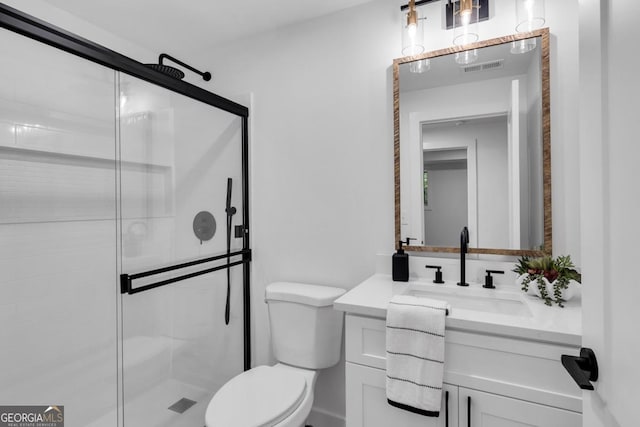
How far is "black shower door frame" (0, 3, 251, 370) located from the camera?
1.04 metres

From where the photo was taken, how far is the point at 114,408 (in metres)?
1.38

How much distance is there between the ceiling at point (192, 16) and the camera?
1777mm

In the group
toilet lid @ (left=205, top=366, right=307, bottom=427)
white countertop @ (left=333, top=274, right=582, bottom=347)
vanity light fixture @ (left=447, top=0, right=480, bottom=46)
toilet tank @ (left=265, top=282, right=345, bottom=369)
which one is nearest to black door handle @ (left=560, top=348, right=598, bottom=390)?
white countertop @ (left=333, top=274, right=582, bottom=347)

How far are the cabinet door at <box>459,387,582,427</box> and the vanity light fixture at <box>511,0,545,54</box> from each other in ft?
4.62

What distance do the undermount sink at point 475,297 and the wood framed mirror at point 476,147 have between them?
8.0 inches

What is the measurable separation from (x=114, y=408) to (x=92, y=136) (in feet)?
3.71

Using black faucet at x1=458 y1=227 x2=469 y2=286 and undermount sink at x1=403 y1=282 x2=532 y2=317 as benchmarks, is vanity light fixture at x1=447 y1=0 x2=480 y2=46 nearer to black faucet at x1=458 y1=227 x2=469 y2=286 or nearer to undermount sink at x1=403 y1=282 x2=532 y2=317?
black faucet at x1=458 y1=227 x2=469 y2=286

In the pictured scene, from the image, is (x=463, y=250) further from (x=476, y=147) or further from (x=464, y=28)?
(x=464, y=28)

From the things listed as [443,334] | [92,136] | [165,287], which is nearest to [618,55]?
[443,334]

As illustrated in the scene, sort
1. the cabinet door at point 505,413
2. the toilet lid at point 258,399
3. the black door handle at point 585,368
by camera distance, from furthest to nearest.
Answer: the toilet lid at point 258,399, the cabinet door at point 505,413, the black door handle at point 585,368

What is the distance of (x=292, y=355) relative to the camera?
1.71 metres

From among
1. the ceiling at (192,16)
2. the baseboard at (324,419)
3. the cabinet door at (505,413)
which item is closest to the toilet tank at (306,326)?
the baseboard at (324,419)

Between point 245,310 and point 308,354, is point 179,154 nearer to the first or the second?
point 245,310
